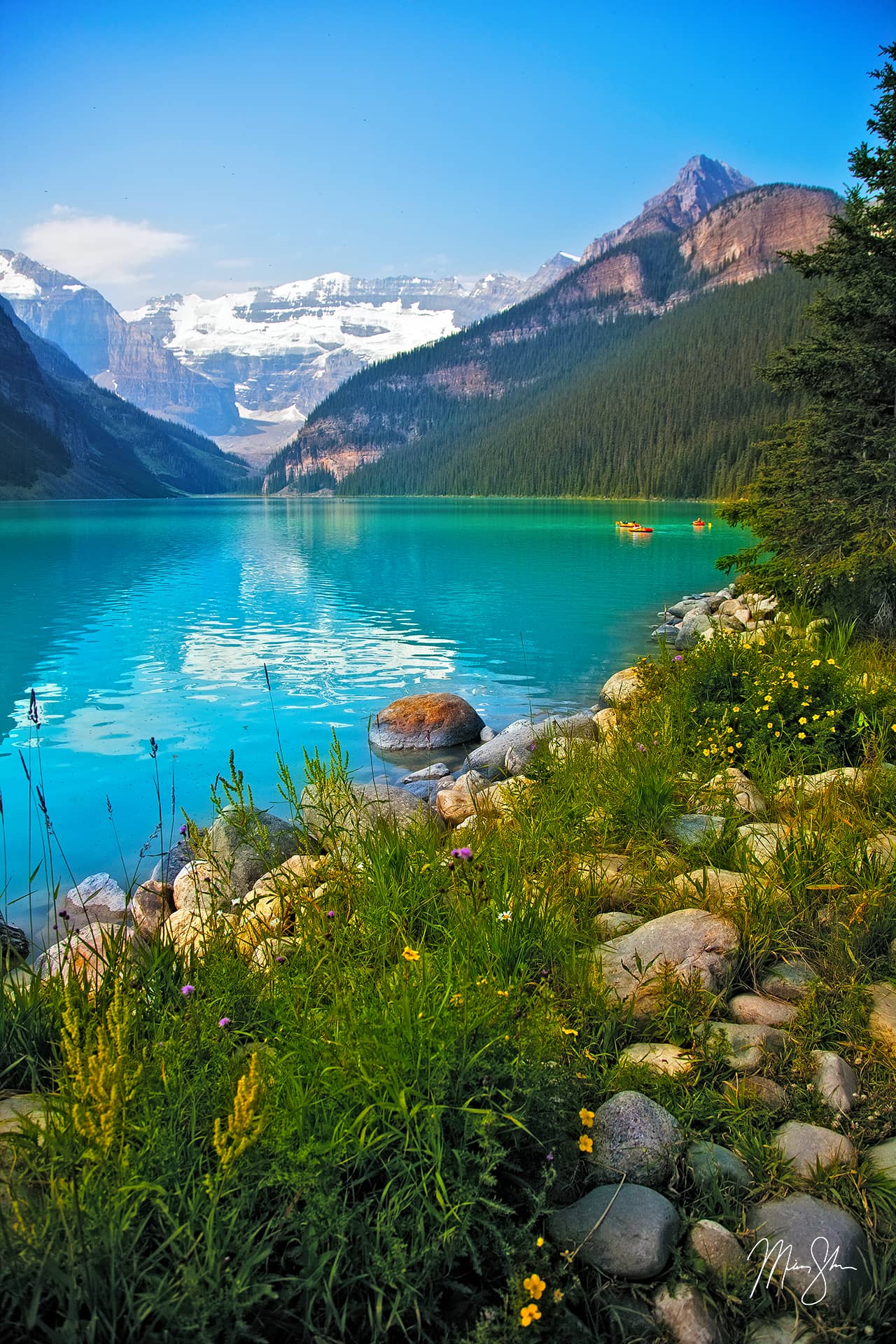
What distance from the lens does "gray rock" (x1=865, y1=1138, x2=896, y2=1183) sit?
2355 mm

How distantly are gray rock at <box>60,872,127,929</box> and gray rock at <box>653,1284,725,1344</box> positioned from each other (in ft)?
17.1

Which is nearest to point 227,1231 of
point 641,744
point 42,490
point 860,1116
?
point 860,1116

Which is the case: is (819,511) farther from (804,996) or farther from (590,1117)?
(590,1117)

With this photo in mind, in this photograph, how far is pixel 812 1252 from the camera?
215 centimetres

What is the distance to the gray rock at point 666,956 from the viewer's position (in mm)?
3156

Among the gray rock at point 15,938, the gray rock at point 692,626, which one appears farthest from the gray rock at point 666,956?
the gray rock at point 692,626

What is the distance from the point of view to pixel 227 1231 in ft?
6.30

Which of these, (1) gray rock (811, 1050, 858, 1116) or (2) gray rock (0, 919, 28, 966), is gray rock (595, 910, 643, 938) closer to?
(1) gray rock (811, 1050, 858, 1116)

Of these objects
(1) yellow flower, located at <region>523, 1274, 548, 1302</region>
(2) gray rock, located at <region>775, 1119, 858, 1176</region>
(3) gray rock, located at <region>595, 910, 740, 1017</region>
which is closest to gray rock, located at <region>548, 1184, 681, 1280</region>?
(1) yellow flower, located at <region>523, 1274, 548, 1302</region>

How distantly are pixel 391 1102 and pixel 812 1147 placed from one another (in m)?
1.42

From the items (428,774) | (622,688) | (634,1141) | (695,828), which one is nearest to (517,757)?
(428,774)

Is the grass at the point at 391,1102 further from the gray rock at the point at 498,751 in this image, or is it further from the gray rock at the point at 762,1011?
the gray rock at the point at 498,751

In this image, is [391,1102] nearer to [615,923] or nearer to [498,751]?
[615,923]

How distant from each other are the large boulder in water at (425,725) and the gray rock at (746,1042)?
7.78 metres
